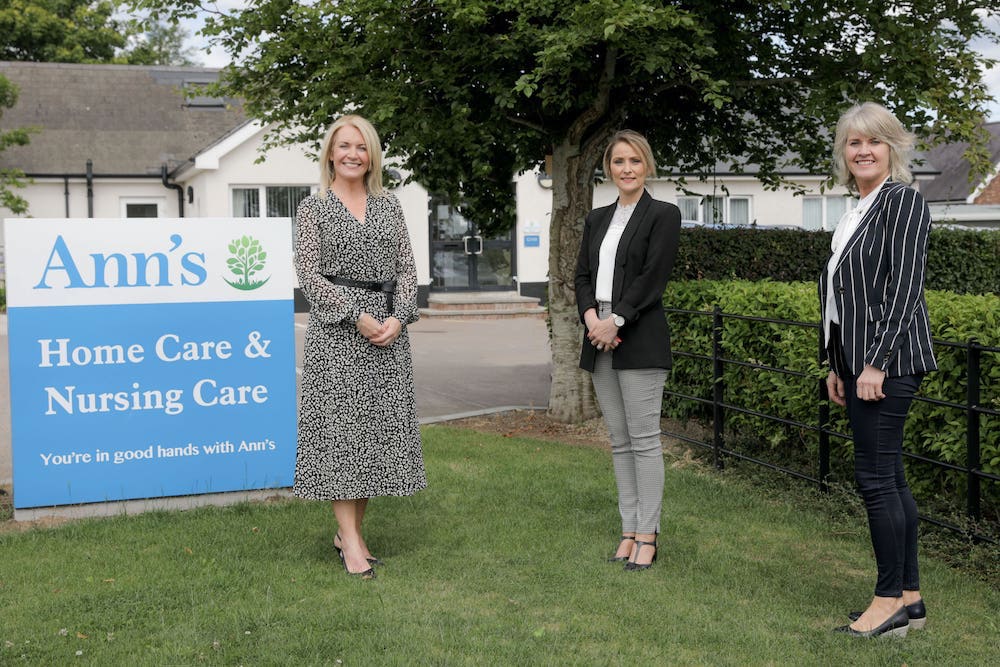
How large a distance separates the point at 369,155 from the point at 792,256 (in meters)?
7.83

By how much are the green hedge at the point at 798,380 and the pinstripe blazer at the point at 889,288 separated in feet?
4.58

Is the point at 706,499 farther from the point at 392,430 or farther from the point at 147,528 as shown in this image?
the point at 147,528

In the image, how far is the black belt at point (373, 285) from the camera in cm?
493

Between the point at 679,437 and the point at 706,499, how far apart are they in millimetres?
1250

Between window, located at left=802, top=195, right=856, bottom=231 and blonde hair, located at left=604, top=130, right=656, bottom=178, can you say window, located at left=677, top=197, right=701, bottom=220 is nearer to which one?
window, located at left=802, top=195, right=856, bottom=231

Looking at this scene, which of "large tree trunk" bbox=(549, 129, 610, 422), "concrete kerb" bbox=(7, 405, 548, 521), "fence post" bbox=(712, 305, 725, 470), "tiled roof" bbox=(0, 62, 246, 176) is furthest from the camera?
"tiled roof" bbox=(0, 62, 246, 176)

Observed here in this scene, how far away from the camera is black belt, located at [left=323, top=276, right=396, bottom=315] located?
4930 millimetres

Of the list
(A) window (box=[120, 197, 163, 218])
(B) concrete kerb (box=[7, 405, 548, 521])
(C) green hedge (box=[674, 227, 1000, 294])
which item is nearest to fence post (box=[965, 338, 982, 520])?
(B) concrete kerb (box=[7, 405, 548, 521])

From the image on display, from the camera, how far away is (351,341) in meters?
4.94

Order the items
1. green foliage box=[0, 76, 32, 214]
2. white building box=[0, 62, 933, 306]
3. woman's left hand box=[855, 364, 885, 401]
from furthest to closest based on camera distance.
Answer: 1. white building box=[0, 62, 933, 306]
2. green foliage box=[0, 76, 32, 214]
3. woman's left hand box=[855, 364, 885, 401]

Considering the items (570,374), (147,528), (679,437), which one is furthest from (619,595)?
(570,374)

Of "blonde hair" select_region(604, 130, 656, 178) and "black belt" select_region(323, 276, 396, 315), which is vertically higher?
"blonde hair" select_region(604, 130, 656, 178)

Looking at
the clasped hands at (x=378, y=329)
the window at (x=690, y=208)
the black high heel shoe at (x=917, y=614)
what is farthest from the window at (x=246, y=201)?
the black high heel shoe at (x=917, y=614)

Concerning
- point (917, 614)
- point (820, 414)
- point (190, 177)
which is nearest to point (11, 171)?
point (190, 177)
